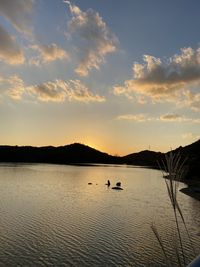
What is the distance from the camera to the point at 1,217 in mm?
33281

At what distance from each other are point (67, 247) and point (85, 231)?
5076 mm

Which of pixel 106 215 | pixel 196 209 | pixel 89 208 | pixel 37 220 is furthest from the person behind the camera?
pixel 196 209

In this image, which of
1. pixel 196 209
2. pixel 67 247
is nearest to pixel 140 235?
pixel 67 247

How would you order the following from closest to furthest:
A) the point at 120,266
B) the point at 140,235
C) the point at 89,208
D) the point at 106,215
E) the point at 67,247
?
the point at 120,266, the point at 67,247, the point at 140,235, the point at 106,215, the point at 89,208

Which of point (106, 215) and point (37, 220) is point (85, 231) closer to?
point (37, 220)

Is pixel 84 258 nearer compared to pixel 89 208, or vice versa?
pixel 84 258

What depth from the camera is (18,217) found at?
3341 cm

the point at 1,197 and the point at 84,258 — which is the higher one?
the point at 1,197

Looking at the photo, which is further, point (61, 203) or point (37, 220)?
point (61, 203)

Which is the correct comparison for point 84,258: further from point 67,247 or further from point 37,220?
point 37,220

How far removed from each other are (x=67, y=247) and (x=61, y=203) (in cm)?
2224

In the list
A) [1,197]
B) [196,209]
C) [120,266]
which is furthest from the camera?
[1,197]

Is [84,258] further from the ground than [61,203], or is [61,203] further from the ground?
[61,203]

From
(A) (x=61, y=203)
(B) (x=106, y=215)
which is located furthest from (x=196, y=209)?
(A) (x=61, y=203)
